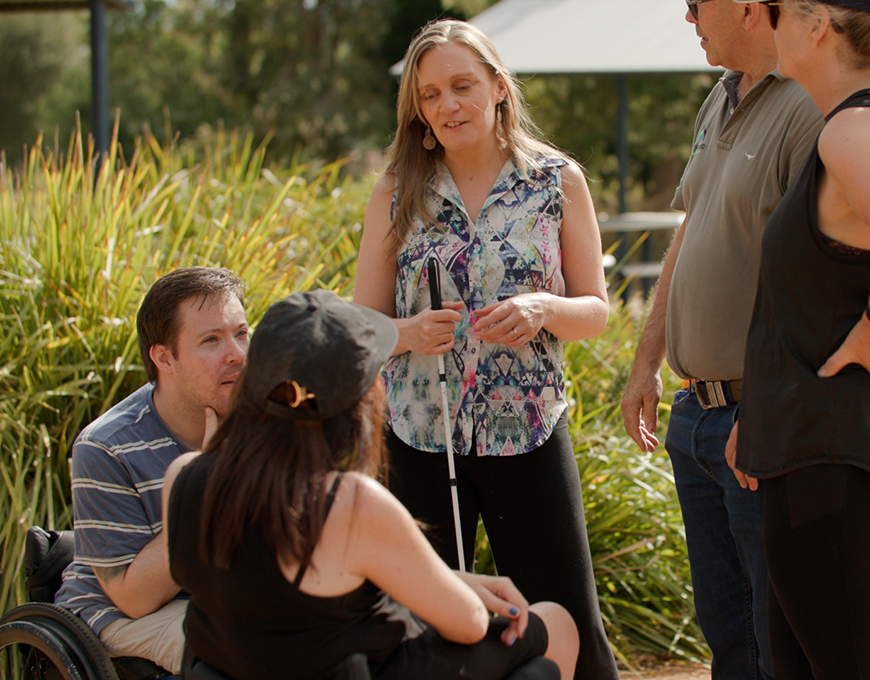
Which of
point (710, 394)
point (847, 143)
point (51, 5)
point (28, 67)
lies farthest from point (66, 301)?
point (28, 67)

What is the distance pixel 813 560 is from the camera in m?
1.86

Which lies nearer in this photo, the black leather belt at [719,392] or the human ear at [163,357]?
the black leather belt at [719,392]

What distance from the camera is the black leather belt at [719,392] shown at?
236cm

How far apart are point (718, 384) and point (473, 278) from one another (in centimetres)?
75

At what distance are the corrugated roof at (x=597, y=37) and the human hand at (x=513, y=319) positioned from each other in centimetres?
749

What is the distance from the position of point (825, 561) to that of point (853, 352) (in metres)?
0.44

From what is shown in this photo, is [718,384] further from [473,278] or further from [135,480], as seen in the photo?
[135,480]

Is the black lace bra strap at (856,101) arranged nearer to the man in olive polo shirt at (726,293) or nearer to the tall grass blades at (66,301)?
the man in olive polo shirt at (726,293)

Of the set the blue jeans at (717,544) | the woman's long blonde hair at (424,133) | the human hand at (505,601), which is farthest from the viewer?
the woman's long blonde hair at (424,133)

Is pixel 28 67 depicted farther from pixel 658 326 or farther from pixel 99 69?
pixel 658 326

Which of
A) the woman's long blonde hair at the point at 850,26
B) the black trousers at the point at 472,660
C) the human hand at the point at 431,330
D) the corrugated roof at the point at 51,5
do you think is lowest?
the black trousers at the point at 472,660

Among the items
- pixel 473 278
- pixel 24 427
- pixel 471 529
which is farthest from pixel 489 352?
pixel 24 427

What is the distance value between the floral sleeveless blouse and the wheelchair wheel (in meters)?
0.99

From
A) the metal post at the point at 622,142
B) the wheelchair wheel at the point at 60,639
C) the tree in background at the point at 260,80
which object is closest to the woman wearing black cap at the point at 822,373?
the wheelchair wheel at the point at 60,639
